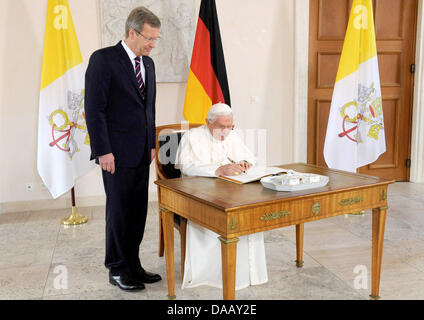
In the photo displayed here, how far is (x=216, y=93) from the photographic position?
13.9ft

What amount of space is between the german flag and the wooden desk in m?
2.03

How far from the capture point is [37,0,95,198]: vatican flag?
3709 millimetres

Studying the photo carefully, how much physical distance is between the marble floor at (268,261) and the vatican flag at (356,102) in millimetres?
640

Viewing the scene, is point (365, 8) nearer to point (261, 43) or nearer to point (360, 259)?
point (261, 43)

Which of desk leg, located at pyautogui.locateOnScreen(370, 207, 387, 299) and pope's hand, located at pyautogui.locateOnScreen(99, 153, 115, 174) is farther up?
pope's hand, located at pyautogui.locateOnScreen(99, 153, 115, 174)

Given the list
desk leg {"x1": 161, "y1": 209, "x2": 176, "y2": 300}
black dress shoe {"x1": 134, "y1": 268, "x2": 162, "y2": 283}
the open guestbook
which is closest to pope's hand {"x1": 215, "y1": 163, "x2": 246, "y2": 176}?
the open guestbook

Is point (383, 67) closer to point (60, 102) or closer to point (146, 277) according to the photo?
point (60, 102)

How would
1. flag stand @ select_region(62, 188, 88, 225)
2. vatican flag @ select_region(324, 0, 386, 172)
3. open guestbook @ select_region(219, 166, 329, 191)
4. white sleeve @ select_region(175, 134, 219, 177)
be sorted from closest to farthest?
open guestbook @ select_region(219, 166, 329, 191), white sleeve @ select_region(175, 134, 219, 177), flag stand @ select_region(62, 188, 88, 225), vatican flag @ select_region(324, 0, 386, 172)

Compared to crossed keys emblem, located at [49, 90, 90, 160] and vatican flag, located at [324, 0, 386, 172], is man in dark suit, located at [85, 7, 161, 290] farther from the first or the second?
vatican flag, located at [324, 0, 386, 172]

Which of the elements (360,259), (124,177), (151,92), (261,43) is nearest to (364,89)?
(261,43)

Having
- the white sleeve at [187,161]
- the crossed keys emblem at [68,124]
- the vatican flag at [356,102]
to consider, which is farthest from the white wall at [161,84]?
the white sleeve at [187,161]

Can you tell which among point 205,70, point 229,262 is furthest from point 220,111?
point 205,70

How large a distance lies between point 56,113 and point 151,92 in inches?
64.4

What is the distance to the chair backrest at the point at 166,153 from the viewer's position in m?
2.70
